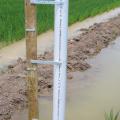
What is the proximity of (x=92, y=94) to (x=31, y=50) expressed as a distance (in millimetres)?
3159

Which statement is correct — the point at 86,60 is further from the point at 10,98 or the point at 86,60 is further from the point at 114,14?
the point at 114,14

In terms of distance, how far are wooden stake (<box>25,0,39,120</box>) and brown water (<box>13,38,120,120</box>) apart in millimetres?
1917

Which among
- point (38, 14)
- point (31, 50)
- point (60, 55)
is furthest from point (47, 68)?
point (38, 14)

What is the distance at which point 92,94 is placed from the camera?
6.03m

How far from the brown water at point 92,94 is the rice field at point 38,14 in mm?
2004

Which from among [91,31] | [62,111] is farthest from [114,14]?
[62,111]

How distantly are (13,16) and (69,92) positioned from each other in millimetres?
5593

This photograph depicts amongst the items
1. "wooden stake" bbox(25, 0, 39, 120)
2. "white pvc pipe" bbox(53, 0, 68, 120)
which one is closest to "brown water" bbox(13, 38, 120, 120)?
"wooden stake" bbox(25, 0, 39, 120)

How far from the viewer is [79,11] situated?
14062 millimetres

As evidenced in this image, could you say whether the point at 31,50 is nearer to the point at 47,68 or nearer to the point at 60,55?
the point at 60,55

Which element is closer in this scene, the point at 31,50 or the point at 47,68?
the point at 31,50

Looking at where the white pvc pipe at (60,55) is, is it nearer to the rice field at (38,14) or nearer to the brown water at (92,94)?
the brown water at (92,94)

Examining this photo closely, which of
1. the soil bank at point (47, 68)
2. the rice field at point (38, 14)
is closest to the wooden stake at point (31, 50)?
the soil bank at point (47, 68)

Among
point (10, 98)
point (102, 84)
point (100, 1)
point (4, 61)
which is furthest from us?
point (100, 1)
